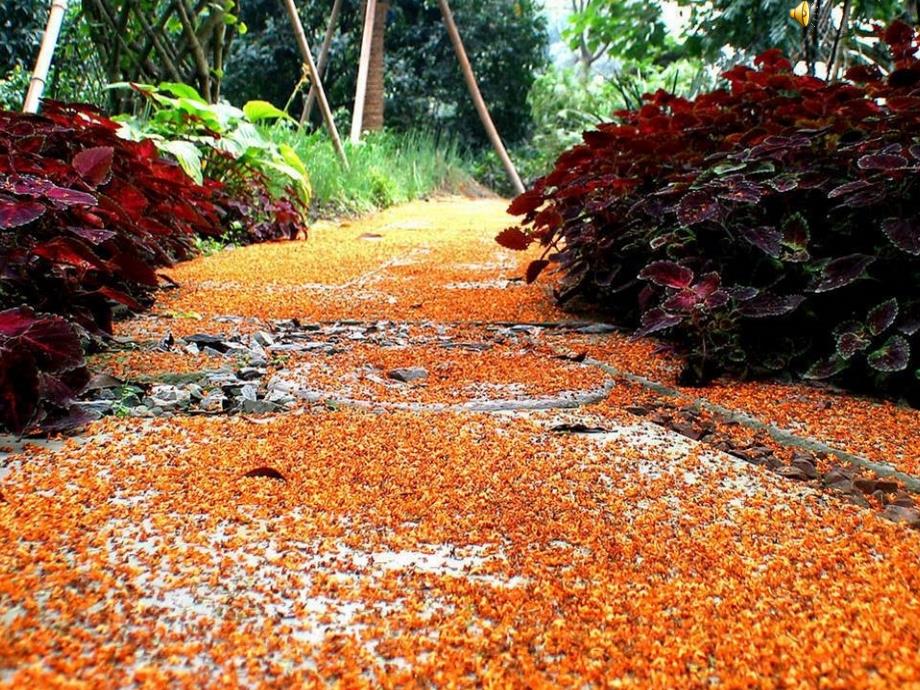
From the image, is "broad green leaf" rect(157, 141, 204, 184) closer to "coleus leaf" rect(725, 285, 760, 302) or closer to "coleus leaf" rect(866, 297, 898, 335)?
"coleus leaf" rect(725, 285, 760, 302)

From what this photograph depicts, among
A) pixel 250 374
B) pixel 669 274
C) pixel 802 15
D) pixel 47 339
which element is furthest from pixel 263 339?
pixel 802 15

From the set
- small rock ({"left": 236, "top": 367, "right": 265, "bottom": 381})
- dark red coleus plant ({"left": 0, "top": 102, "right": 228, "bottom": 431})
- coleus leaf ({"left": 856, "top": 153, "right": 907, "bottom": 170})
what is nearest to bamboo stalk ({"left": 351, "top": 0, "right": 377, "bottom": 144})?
dark red coleus plant ({"left": 0, "top": 102, "right": 228, "bottom": 431})

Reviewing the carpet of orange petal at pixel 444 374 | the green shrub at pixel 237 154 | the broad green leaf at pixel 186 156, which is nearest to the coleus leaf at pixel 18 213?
the carpet of orange petal at pixel 444 374

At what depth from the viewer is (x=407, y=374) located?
166 centimetres

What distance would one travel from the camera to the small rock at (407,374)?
164 centimetres

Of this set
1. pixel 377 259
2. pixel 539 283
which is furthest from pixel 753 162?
pixel 377 259

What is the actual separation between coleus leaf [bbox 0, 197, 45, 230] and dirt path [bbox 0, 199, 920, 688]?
0.35 meters

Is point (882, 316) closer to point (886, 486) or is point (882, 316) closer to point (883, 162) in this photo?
point (883, 162)

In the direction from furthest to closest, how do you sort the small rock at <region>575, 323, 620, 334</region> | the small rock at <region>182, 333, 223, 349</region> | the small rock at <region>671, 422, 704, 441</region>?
the small rock at <region>575, 323, 620, 334</region> → the small rock at <region>182, 333, 223, 349</region> → the small rock at <region>671, 422, 704, 441</region>

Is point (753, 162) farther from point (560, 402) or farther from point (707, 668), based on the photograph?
point (707, 668)

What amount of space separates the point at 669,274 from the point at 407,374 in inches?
25.0

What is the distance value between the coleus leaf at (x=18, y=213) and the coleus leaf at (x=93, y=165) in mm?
346

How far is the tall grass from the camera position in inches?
230

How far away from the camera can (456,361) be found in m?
1.80
